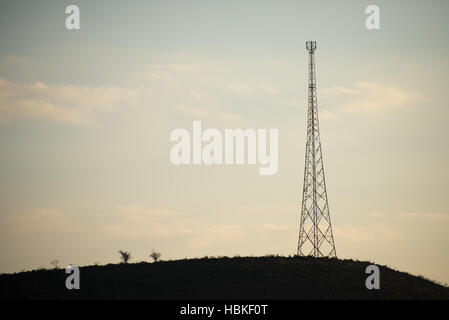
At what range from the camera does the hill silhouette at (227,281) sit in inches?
2470

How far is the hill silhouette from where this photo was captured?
206ft

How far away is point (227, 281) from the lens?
65438 millimetres

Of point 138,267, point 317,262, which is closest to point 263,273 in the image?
point 317,262

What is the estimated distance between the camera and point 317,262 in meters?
73.2

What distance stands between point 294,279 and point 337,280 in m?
4.16
